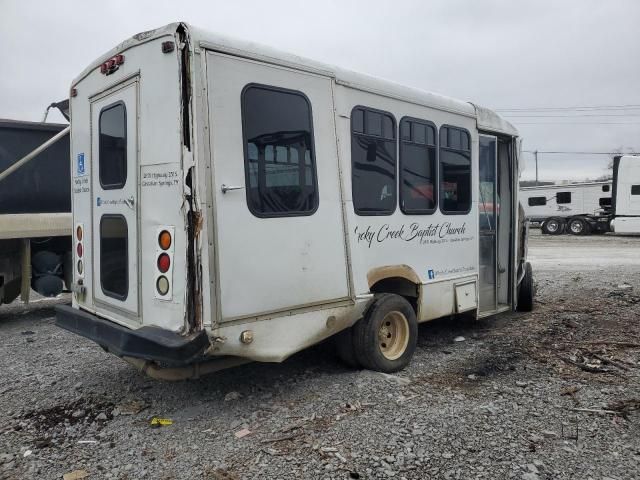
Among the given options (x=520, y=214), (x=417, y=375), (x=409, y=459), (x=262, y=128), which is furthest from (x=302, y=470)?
(x=520, y=214)

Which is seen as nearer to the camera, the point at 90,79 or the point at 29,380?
the point at 90,79

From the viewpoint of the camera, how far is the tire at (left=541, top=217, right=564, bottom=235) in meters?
28.4

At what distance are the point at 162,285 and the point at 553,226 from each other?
2806cm

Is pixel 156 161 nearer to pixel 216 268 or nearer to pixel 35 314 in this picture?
pixel 216 268

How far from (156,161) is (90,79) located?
5.00ft

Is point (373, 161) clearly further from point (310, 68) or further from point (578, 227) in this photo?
point (578, 227)

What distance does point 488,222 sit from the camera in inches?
270

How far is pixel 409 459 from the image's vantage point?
3.54m

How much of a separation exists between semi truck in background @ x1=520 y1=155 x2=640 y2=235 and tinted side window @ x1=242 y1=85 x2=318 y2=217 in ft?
76.5

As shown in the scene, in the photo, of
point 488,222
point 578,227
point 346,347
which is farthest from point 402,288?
point 578,227

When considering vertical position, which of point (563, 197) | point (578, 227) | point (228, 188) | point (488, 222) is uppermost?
point (563, 197)

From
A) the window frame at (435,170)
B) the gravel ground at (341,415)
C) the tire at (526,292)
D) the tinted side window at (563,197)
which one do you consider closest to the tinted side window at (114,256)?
the gravel ground at (341,415)

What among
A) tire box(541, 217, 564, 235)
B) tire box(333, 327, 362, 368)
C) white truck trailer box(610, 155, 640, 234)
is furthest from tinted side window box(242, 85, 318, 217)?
tire box(541, 217, 564, 235)

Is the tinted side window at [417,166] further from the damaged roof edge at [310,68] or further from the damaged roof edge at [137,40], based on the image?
the damaged roof edge at [137,40]
